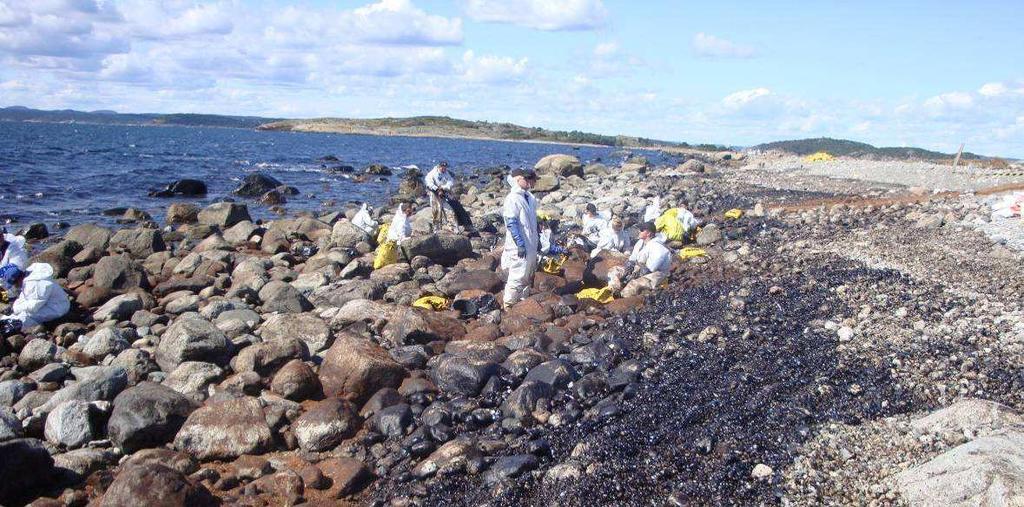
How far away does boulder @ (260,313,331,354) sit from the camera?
942 centimetres

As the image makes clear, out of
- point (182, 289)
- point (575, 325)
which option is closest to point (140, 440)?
point (575, 325)

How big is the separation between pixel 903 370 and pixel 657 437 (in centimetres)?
289

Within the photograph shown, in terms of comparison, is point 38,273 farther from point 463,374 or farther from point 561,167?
point 561,167

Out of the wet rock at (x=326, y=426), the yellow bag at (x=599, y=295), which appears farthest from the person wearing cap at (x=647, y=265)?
the wet rock at (x=326, y=426)

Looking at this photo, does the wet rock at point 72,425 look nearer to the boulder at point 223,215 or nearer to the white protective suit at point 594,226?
the white protective suit at point 594,226

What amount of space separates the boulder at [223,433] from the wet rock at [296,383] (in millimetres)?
786

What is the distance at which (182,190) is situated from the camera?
98.8 ft

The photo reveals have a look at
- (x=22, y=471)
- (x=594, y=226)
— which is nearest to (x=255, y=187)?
(x=594, y=226)

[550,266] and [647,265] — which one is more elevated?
[647,265]

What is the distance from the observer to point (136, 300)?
38.4 ft

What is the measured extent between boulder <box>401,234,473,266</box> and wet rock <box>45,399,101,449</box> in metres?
7.70

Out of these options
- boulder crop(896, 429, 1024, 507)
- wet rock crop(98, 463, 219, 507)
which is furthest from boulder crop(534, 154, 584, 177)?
boulder crop(896, 429, 1024, 507)

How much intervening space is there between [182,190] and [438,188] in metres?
16.8

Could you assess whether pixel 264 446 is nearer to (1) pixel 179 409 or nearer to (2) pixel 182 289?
(1) pixel 179 409
